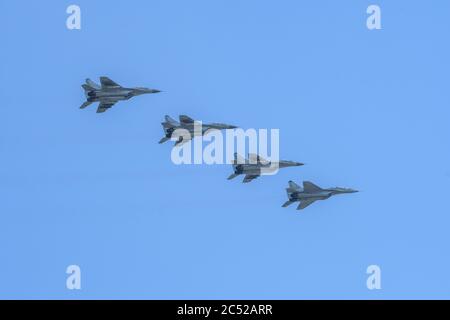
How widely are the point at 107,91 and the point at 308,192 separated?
19.6 meters

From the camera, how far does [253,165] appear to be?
113m

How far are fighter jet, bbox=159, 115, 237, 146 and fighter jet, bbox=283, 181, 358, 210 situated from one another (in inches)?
302

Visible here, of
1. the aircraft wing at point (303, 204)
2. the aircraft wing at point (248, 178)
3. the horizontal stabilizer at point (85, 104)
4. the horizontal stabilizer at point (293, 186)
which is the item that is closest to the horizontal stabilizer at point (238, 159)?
the aircraft wing at point (248, 178)

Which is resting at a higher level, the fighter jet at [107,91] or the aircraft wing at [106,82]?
the aircraft wing at [106,82]

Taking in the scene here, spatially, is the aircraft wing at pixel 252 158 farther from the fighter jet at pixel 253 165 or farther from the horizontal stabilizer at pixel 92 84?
the horizontal stabilizer at pixel 92 84

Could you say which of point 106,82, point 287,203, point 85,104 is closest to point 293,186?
point 287,203

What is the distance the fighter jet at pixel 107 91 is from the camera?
112688 mm

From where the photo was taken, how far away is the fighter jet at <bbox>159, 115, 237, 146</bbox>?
373 feet

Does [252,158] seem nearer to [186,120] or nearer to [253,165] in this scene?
[253,165]

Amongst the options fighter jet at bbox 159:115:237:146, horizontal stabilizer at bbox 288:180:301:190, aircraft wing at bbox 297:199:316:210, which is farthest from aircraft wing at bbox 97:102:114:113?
aircraft wing at bbox 297:199:316:210

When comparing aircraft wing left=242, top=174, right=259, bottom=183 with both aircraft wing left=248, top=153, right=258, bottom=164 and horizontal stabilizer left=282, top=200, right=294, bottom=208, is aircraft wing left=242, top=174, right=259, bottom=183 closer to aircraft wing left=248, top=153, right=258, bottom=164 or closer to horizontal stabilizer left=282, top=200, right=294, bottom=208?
aircraft wing left=248, top=153, right=258, bottom=164

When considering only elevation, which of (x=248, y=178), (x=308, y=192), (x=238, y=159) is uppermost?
(x=238, y=159)

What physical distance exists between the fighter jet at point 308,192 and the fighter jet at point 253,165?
6.05 ft
